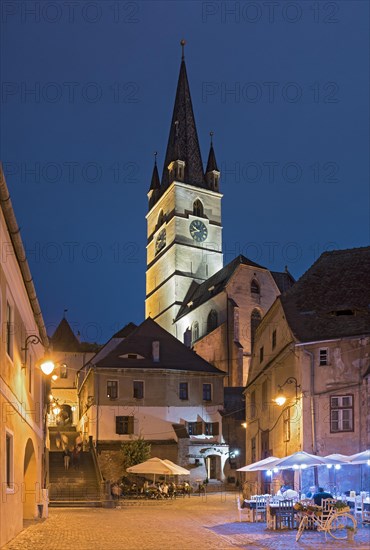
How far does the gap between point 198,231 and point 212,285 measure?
1573 cm

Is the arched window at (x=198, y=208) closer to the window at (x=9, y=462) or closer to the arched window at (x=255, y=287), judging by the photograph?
the arched window at (x=255, y=287)

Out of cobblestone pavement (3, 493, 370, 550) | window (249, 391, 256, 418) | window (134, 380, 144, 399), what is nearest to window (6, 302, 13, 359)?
cobblestone pavement (3, 493, 370, 550)

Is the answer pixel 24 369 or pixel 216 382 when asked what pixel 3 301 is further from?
pixel 216 382

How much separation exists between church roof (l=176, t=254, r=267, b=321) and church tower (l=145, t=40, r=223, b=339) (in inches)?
72.7

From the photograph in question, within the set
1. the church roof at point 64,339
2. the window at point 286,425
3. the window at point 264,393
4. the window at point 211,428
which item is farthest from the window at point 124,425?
the church roof at point 64,339

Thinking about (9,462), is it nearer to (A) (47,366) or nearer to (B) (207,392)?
(A) (47,366)

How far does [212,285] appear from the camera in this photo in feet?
281

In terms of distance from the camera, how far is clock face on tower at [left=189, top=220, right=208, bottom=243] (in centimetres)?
9894

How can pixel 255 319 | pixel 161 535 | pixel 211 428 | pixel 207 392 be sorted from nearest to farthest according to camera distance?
pixel 161 535, pixel 211 428, pixel 207 392, pixel 255 319

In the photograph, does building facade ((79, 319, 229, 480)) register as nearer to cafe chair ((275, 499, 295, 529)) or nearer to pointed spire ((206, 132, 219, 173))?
cafe chair ((275, 499, 295, 529))

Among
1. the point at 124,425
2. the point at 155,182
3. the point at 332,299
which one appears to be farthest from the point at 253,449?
the point at 155,182

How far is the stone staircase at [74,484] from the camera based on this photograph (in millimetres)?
37125

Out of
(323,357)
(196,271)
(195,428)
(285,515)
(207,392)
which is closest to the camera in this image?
(285,515)

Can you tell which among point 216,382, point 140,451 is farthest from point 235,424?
point 140,451
